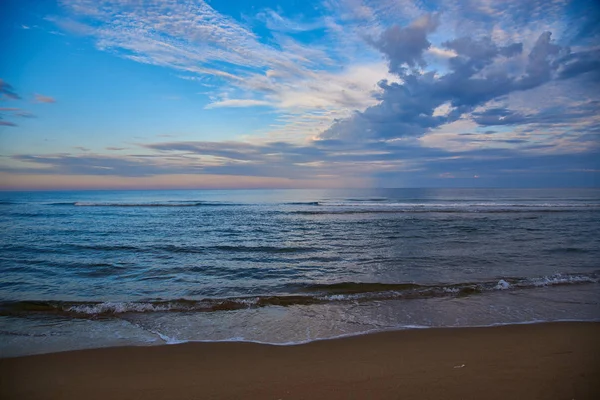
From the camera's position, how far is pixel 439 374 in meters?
4.59

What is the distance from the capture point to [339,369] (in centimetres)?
480

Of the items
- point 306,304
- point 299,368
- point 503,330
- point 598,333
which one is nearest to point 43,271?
point 306,304

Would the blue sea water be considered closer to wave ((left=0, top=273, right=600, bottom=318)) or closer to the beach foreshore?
wave ((left=0, top=273, right=600, bottom=318))

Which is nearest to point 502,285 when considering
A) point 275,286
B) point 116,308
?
A: point 275,286

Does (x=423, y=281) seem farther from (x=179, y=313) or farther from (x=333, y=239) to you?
(x=333, y=239)

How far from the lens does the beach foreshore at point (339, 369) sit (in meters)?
4.21

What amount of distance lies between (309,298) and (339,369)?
13.2 ft

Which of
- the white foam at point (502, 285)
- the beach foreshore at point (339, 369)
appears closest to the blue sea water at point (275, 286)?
the white foam at point (502, 285)

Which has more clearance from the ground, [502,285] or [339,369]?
[502,285]

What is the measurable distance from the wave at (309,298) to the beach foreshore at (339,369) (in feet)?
7.72

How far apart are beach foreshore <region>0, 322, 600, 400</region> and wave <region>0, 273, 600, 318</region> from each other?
7.72 ft

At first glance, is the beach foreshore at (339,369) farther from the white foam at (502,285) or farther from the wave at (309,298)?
the white foam at (502,285)

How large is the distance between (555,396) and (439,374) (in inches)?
52.8

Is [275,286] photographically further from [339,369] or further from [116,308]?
[339,369]
